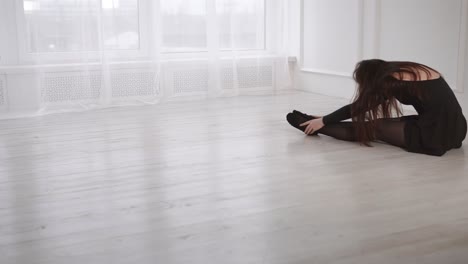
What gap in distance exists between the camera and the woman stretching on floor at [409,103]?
3.33m

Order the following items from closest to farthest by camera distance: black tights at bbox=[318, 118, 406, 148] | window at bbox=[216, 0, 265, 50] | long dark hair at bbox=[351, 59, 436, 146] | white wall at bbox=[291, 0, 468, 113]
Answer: long dark hair at bbox=[351, 59, 436, 146], black tights at bbox=[318, 118, 406, 148], white wall at bbox=[291, 0, 468, 113], window at bbox=[216, 0, 265, 50]

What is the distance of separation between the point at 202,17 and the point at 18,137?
2576 mm

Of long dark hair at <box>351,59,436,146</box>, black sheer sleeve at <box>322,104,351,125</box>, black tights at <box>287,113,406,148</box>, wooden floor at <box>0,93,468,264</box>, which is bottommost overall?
wooden floor at <box>0,93,468,264</box>

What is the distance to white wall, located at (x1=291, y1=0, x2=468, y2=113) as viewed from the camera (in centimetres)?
465

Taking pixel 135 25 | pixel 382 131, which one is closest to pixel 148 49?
pixel 135 25

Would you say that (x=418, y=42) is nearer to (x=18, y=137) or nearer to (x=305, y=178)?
(x=305, y=178)

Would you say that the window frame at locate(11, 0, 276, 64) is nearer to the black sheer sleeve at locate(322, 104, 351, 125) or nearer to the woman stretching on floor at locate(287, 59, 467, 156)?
the black sheer sleeve at locate(322, 104, 351, 125)

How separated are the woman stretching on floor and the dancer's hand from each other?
274mm

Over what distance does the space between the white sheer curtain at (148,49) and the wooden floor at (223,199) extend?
1163 mm

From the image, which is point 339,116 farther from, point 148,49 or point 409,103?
point 148,49

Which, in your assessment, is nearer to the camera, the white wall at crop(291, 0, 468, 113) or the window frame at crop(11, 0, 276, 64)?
the white wall at crop(291, 0, 468, 113)

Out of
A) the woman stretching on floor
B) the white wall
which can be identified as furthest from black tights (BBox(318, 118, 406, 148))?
the white wall

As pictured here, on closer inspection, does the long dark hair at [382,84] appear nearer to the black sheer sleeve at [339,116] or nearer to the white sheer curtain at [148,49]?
the black sheer sleeve at [339,116]

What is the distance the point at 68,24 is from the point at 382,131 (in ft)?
10.3
